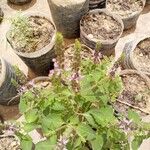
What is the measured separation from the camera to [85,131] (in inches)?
77.0

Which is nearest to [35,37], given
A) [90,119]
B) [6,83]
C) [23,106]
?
[6,83]

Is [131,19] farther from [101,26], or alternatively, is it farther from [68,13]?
[68,13]

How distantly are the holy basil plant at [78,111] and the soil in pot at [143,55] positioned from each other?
3.95 ft

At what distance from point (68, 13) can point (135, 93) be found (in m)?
0.90

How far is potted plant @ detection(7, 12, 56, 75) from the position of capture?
3178mm

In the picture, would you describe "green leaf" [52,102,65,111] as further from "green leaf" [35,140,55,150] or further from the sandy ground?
the sandy ground

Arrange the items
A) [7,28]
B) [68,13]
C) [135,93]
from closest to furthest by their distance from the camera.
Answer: [135,93] < [68,13] < [7,28]

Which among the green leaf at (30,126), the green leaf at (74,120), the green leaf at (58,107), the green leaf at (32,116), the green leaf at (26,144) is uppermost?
the green leaf at (58,107)

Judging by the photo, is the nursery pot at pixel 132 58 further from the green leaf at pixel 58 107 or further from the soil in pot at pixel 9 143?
the green leaf at pixel 58 107

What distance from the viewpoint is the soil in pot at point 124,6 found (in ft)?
12.2

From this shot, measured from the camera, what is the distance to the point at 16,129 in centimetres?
206

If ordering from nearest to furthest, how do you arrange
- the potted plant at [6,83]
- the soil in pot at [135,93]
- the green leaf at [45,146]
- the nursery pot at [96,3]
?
the green leaf at [45,146] → the soil in pot at [135,93] → the potted plant at [6,83] → the nursery pot at [96,3]

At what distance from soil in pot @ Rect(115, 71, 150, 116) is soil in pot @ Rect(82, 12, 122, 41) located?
45 cm

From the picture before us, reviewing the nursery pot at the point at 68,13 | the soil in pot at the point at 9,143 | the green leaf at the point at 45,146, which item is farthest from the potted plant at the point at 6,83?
the green leaf at the point at 45,146
